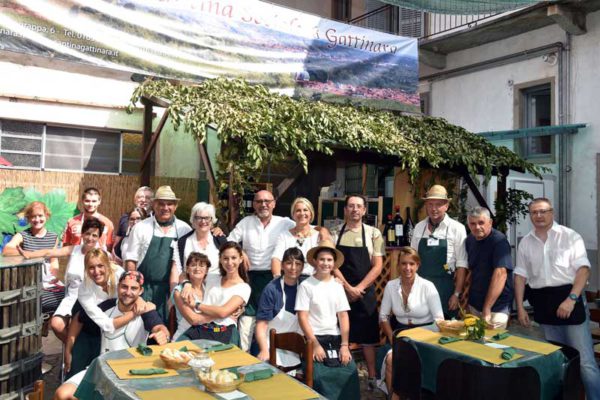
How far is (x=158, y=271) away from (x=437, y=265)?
2.77m

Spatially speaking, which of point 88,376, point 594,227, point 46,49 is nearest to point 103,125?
point 46,49

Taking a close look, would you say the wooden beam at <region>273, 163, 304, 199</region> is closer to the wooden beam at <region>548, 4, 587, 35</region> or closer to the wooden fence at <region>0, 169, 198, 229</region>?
the wooden fence at <region>0, 169, 198, 229</region>


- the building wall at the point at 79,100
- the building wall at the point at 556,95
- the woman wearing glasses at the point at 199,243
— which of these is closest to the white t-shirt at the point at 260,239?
the woman wearing glasses at the point at 199,243

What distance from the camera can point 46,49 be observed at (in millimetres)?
6887

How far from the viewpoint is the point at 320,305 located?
4512 millimetres

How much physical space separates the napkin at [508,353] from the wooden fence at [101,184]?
5640mm

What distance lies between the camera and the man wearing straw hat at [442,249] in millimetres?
5590

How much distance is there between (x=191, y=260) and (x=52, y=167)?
5.13 metres

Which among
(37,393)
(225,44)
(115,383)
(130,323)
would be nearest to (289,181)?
(225,44)

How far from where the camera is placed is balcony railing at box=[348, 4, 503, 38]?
1280 cm

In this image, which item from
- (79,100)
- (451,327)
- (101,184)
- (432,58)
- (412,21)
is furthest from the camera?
(412,21)

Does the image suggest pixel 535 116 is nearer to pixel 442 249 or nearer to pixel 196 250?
pixel 442 249

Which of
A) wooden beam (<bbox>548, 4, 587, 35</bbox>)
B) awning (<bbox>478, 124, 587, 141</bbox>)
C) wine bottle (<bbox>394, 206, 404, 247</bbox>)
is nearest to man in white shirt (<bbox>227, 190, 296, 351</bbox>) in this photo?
wine bottle (<bbox>394, 206, 404, 247</bbox>)

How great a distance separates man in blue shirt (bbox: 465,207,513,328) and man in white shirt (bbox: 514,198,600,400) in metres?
0.15
